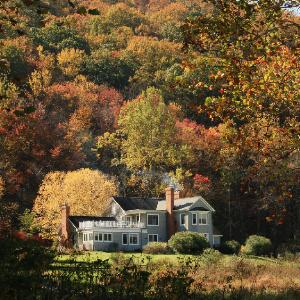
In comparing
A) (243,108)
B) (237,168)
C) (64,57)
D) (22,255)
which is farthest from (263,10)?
(64,57)

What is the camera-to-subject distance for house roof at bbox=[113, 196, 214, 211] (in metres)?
68.6

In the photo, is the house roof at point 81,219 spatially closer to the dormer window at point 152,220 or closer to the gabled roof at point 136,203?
the gabled roof at point 136,203

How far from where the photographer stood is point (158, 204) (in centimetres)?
7100

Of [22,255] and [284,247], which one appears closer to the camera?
[22,255]

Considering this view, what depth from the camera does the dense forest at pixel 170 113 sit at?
17.3 meters

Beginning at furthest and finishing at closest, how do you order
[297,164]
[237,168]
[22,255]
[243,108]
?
[237,168], [297,164], [243,108], [22,255]

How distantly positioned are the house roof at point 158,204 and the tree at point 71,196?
6.35 ft

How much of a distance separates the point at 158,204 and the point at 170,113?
43.8 feet

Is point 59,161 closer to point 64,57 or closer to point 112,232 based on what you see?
point 112,232

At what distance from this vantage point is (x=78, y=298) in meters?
12.6

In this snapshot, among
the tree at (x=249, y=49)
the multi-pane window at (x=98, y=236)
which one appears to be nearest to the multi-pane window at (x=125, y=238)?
the multi-pane window at (x=98, y=236)

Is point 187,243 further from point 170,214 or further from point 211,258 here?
point 211,258

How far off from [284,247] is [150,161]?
1926 centimetres

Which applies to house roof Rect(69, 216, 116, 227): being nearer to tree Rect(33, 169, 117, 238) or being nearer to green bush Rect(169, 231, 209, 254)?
tree Rect(33, 169, 117, 238)
